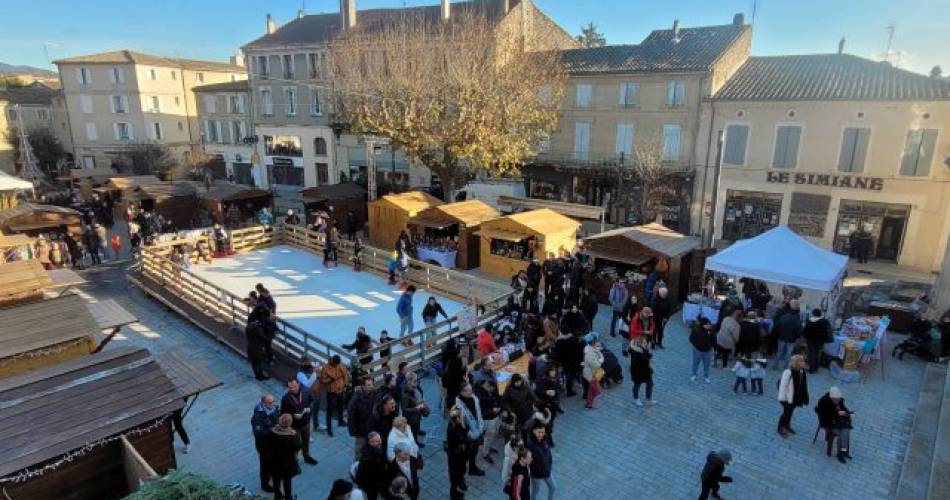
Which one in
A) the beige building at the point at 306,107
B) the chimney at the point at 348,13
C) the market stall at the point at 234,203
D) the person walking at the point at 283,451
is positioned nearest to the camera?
the person walking at the point at 283,451

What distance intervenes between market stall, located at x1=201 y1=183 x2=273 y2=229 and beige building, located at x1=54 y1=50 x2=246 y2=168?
25.4 m

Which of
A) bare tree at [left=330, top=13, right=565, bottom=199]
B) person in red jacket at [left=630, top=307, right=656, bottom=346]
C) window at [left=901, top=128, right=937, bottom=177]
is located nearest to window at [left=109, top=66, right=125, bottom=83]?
bare tree at [left=330, top=13, right=565, bottom=199]

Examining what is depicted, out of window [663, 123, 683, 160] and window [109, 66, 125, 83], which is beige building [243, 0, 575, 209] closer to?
window [663, 123, 683, 160]

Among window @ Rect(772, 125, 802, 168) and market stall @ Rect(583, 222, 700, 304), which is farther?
window @ Rect(772, 125, 802, 168)

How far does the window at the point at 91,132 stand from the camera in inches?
1933

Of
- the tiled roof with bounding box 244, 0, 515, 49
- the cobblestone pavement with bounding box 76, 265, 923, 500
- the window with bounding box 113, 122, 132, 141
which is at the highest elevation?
the tiled roof with bounding box 244, 0, 515, 49

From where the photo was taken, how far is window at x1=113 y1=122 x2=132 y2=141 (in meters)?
48.8

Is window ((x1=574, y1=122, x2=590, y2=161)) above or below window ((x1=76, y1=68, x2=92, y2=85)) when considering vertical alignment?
below

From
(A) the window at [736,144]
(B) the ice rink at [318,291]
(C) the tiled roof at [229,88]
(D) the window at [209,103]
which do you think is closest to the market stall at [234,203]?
(B) the ice rink at [318,291]

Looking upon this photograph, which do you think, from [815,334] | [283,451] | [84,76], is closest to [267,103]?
[84,76]

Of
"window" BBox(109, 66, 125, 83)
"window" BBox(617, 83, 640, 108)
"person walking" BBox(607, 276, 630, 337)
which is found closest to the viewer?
"person walking" BBox(607, 276, 630, 337)

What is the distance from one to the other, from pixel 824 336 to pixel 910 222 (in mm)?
14339

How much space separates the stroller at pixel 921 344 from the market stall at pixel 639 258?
5.27 metres

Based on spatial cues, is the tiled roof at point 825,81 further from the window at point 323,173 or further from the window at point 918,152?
the window at point 323,173
